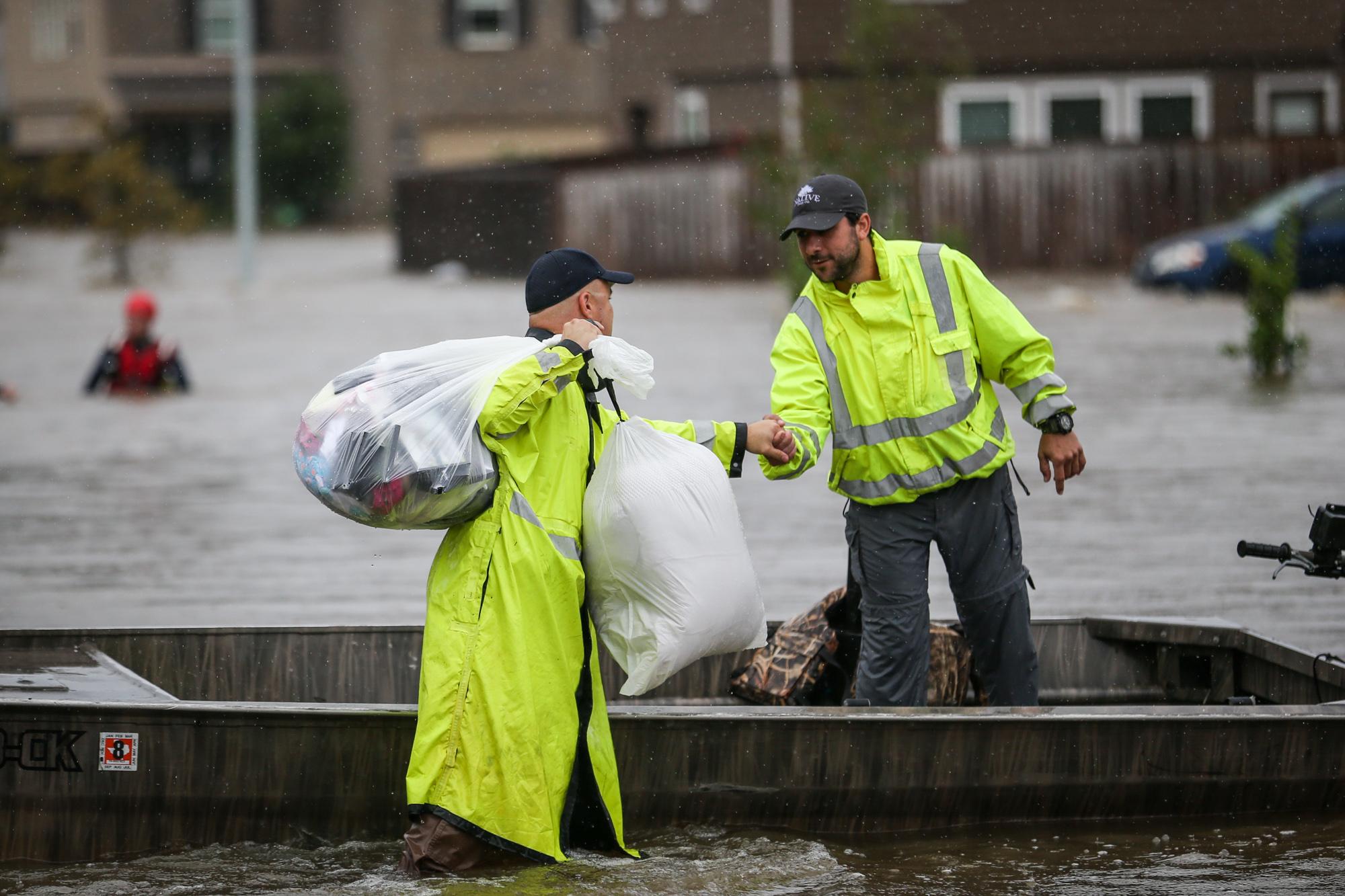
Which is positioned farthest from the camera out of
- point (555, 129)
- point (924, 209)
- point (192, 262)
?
point (555, 129)

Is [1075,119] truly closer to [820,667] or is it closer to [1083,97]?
[1083,97]

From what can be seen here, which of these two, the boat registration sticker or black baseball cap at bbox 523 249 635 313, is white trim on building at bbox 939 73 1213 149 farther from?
the boat registration sticker

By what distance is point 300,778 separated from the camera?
5645mm

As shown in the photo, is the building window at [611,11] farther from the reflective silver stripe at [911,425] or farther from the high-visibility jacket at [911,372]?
the reflective silver stripe at [911,425]

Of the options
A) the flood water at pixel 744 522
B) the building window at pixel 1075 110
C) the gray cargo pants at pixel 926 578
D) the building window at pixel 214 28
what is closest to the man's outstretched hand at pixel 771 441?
the gray cargo pants at pixel 926 578

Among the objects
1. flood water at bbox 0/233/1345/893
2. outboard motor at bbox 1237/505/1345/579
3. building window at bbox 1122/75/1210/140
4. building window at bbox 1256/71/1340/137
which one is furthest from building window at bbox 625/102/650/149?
outboard motor at bbox 1237/505/1345/579

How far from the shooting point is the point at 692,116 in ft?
114

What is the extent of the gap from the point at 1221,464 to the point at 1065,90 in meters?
19.1

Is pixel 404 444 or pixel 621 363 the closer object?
pixel 404 444

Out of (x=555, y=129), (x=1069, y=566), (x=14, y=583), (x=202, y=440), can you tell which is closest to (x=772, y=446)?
(x=1069, y=566)

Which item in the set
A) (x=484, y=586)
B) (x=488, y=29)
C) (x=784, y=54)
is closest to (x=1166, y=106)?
(x=784, y=54)

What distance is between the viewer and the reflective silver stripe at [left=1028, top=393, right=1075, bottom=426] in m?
5.87

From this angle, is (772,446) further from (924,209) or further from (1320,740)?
(924,209)

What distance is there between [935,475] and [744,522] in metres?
5.63
